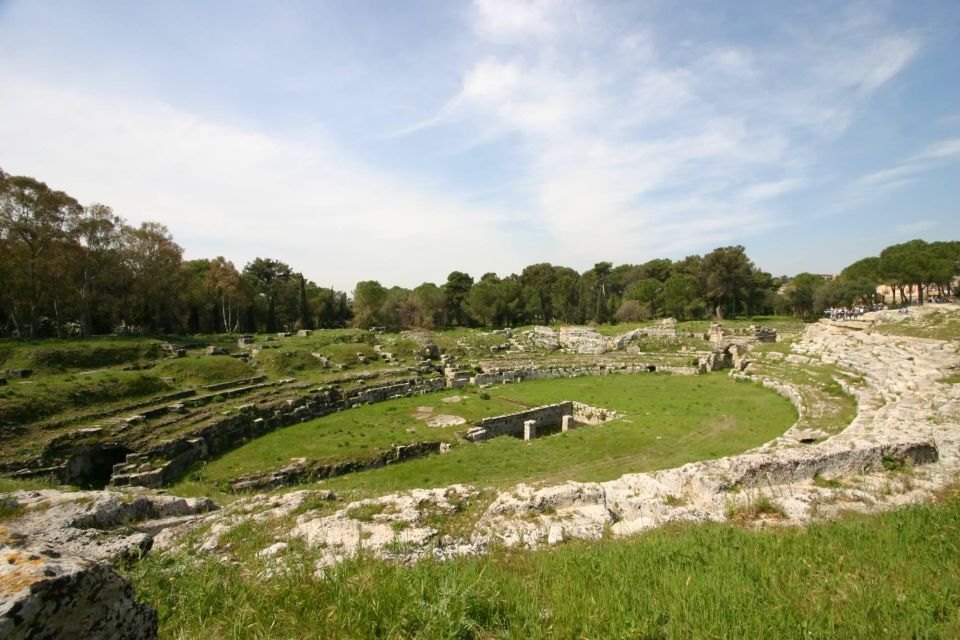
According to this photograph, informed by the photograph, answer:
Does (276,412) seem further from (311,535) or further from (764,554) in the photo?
(764,554)

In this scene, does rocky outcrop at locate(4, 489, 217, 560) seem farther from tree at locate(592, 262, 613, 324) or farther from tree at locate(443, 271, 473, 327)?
tree at locate(592, 262, 613, 324)

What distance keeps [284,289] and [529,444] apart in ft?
181

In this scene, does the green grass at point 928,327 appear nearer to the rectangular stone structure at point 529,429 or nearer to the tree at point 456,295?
the rectangular stone structure at point 529,429

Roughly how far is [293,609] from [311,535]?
11.9 feet

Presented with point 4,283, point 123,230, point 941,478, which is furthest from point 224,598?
point 123,230

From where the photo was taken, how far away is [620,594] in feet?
10.9

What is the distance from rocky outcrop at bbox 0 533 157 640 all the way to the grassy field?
6.58 metres

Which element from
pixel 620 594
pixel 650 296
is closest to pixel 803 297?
pixel 650 296

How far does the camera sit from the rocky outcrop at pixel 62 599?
2062 mm

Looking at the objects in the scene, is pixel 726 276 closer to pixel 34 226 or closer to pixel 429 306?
pixel 429 306

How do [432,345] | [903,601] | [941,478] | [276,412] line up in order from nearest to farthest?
[903,601], [941,478], [276,412], [432,345]

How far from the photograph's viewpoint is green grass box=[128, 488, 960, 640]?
9.28 ft

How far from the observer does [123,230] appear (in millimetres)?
34812

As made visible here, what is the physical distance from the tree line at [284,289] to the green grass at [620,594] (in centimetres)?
3501
